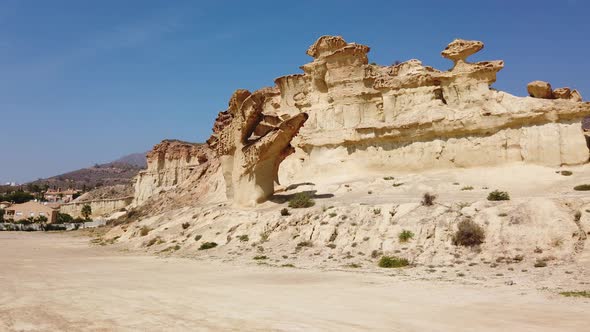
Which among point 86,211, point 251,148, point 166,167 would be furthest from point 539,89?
point 86,211

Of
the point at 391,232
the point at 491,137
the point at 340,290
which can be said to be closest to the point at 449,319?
the point at 340,290

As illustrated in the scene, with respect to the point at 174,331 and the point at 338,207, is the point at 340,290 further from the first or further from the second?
the point at 338,207

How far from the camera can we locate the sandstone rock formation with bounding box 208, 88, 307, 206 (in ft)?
92.3

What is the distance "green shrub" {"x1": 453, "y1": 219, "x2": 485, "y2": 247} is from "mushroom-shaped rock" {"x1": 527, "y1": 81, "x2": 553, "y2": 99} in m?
19.2

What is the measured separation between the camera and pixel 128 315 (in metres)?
7.93

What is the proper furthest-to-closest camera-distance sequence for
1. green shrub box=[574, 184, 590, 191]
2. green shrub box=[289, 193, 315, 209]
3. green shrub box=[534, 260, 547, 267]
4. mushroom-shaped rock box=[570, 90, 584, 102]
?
mushroom-shaped rock box=[570, 90, 584, 102] → green shrub box=[289, 193, 315, 209] → green shrub box=[574, 184, 590, 191] → green shrub box=[534, 260, 547, 267]

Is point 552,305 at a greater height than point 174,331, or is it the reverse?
point 174,331

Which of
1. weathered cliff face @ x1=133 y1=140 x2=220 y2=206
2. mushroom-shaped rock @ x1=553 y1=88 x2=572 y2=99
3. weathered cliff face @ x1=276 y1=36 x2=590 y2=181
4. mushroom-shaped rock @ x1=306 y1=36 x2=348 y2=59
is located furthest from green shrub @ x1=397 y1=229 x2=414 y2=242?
weathered cliff face @ x1=133 y1=140 x2=220 y2=206

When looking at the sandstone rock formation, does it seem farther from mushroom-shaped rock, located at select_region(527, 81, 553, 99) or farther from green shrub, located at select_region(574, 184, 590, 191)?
mushroom-shaped rock, located at select_region(527, 81, 553, 99)

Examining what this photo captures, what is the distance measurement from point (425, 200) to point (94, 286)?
49.3ft

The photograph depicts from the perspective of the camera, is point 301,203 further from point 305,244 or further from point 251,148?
point 305,244

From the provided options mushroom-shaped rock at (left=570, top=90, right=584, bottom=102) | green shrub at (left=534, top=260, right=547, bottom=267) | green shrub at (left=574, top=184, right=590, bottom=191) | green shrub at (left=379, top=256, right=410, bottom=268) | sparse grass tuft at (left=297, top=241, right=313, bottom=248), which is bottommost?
green shrub at (left=379, top=256, right=410, bottom=268)

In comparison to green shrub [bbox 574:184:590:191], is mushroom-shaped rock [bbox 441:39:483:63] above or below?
above

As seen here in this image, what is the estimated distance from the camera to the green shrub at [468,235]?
17.3 metres
